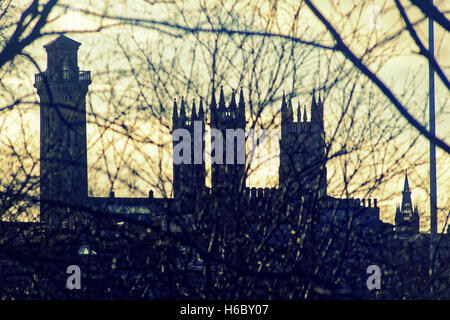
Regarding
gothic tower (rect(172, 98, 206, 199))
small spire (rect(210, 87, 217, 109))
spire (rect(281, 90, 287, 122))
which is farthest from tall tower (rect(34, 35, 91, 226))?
spire (rect(281, 90, 287, 122))

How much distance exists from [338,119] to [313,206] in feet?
5.12

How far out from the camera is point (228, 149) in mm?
10000

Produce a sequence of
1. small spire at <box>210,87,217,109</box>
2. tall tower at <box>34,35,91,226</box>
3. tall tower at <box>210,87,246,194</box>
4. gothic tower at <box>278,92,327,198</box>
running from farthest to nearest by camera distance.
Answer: small spire at <box>210,87,217,109</box> < gothic tower at <box>278,92,327,198</box> < tall tower at <box>210,87,246,194</box> < tall tower at <box>34,35,91,226</box>

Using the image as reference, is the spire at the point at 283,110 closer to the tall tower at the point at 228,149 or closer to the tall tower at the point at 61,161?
the tall tower at the point at 228,149

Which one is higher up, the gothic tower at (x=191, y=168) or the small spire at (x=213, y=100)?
the small spire at (x=213, y=100)

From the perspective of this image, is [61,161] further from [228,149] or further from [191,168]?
[228,149]

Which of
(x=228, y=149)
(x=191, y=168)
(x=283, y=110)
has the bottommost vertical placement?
(x=191, y=168)

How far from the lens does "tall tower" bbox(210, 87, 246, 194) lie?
9.46 meters

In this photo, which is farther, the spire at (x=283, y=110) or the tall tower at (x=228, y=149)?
the spire at (x=283, y=110)

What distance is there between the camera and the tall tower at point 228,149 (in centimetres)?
946

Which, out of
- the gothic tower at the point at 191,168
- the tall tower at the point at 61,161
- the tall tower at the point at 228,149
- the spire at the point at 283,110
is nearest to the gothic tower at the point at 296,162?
the spire at the point at 283,110

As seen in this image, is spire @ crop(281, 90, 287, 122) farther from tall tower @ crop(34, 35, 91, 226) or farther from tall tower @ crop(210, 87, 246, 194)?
tall tower @ crop(34, 35, 91, 226)

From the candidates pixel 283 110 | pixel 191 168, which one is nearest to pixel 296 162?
pixel 283 110
